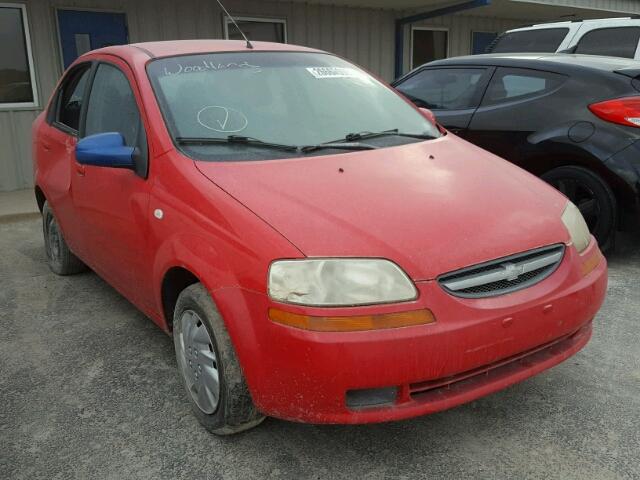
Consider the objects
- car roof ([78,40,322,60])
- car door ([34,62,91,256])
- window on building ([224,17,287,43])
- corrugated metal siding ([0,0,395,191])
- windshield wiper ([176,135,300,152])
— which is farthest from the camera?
window on building ([224,17,287,43])

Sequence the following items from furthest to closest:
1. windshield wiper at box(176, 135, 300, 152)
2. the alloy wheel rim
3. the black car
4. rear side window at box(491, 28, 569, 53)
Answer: rear side window at box(491, 28, 569, 53)
the black car
windshield wiper at box(176, 135, 300, 152)
the alloy wheel rim

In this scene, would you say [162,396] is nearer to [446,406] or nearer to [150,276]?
[150,276]

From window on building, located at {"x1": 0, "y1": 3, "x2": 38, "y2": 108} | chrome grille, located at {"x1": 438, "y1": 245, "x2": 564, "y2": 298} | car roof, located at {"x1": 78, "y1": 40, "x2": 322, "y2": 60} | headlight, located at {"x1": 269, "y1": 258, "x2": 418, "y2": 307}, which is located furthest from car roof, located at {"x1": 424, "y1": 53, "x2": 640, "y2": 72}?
window on building, located at {"x1": 0, "y1": 3, "x2": 38, "y2": 108}

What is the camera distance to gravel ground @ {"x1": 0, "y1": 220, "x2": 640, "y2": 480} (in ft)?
7.43

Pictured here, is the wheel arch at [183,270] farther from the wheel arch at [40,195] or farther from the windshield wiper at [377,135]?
the wheel arch at [40,195]

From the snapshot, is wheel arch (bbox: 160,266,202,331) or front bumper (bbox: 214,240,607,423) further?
wheel arch (bbox: 160,266,202,331)

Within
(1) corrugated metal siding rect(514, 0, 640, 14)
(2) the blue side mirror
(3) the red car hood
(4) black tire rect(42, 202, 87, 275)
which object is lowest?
(4) black tire rect(42, 202, 87, 275)

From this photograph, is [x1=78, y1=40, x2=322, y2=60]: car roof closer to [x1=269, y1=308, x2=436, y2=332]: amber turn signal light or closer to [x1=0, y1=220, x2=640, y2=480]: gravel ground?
[x1=0, y1=220, x2=640, y2=480]: gravel ground

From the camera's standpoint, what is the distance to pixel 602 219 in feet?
14.1

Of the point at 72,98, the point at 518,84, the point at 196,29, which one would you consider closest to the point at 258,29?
the point at 196,29

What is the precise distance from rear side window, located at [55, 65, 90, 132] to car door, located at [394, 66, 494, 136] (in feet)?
9.40

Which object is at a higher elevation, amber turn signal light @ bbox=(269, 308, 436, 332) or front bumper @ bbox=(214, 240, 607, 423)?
amber turn signal light @ bbox=(269, 308, 436, 332)

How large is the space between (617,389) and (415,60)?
32.1 ft

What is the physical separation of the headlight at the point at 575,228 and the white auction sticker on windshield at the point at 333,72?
146 cm
